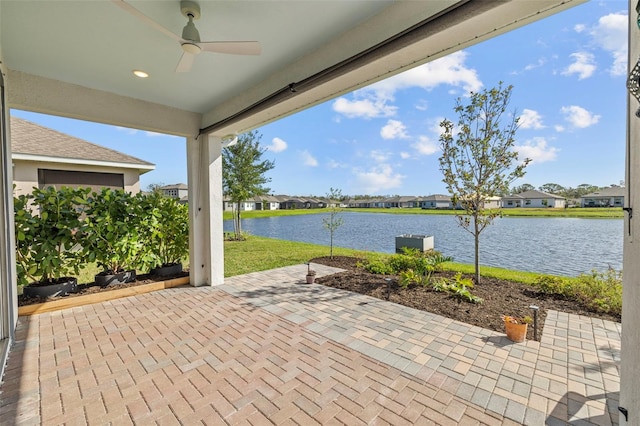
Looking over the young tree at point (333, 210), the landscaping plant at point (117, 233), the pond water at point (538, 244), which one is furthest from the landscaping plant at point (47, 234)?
the pond water at point (538, 244)

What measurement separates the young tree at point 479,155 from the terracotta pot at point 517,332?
1845 mm

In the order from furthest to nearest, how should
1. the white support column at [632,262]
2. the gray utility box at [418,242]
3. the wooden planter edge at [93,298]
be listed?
1. the gray utility box at [418,242]
2. the wooden planter edge at [93,298]
3. the white support column at [632,262]

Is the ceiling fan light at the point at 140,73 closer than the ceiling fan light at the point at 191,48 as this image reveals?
No

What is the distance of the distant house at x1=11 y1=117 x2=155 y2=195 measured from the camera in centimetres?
653

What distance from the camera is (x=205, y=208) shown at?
15.6 ft

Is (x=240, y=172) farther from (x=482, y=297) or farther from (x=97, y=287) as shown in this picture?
(x=482, y=297)

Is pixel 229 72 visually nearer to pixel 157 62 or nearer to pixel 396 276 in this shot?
pixel 157 62

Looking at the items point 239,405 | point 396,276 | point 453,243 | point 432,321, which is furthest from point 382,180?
point 239,405

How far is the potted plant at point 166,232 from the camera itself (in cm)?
481

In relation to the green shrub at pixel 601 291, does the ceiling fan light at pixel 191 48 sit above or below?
above

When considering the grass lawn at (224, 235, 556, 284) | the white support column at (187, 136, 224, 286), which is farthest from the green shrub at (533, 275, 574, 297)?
the white support column at (187, 136, 224, 286)

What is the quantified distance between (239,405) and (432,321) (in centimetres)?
233

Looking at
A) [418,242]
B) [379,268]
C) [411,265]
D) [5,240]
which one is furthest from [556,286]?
[5,240]

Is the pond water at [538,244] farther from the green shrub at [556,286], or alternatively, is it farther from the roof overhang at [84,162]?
the roof overhang at [84,162]
